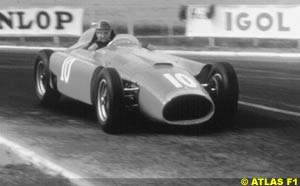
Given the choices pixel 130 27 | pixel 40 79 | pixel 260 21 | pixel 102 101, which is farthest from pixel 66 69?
pixel 130 27

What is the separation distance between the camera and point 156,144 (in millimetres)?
8383

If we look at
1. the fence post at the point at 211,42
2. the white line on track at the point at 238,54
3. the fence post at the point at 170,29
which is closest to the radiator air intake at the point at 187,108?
the white line on track at the point at 238,54

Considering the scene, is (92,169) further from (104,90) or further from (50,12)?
(50,12)

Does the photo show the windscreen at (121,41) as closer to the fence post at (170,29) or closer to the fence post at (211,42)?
the fence post at (211,42)

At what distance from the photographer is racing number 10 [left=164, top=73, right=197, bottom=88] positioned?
891cm

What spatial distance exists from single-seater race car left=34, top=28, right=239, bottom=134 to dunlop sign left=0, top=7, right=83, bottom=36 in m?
15.2

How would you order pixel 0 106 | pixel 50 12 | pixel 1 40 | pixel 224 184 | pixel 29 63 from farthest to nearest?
pixel 1 40
pixel 50 12
pixel 29 63
pixel 0 106
pixel 224 184

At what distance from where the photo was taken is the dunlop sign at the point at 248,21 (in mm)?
22578

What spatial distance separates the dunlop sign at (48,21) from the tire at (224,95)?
16.6m

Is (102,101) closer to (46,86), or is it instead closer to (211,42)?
(46,86)

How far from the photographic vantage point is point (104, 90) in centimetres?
942

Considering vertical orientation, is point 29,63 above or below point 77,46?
below

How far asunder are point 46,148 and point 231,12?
52.1 ft

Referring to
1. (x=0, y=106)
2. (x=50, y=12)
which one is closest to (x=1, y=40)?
(x=50, y=12)
